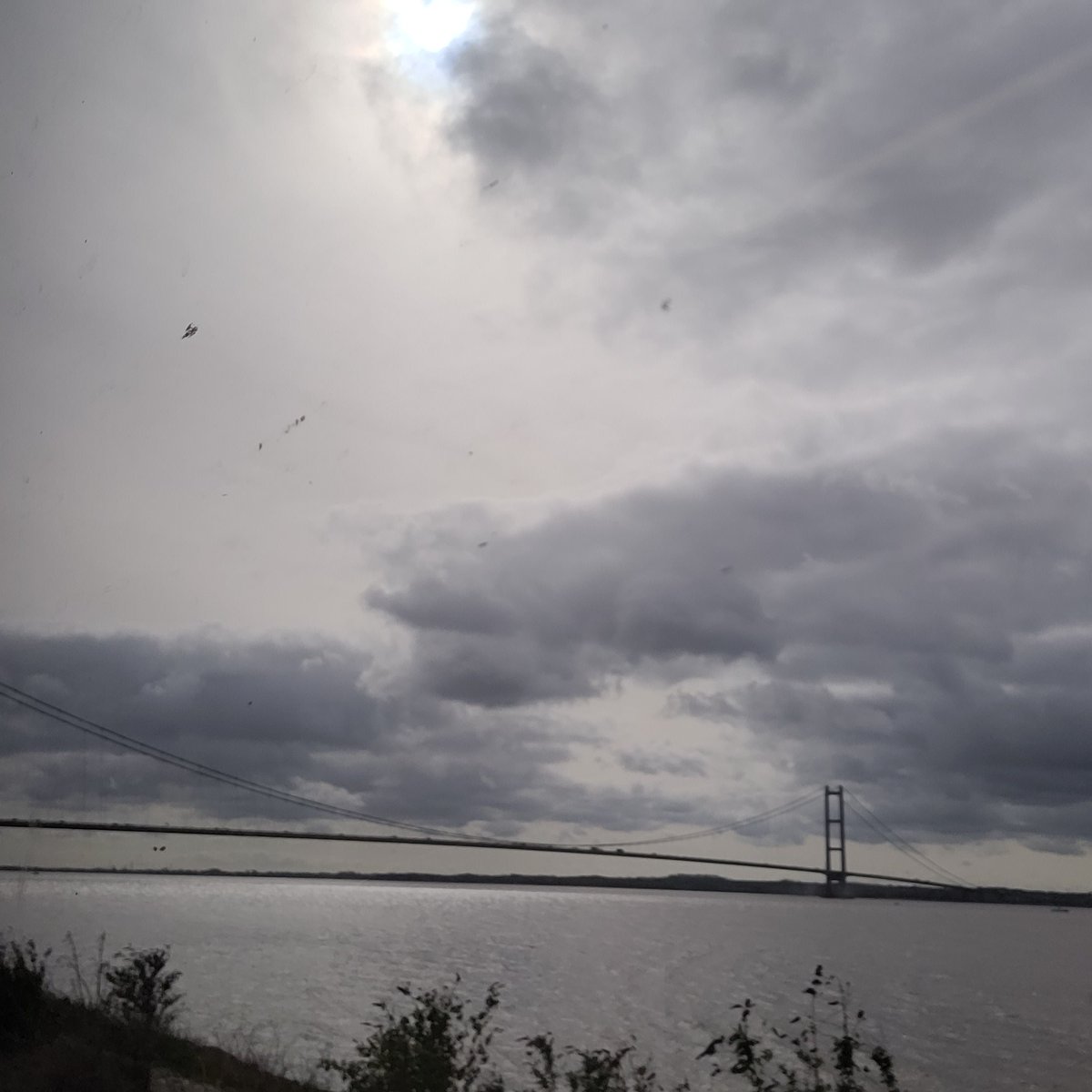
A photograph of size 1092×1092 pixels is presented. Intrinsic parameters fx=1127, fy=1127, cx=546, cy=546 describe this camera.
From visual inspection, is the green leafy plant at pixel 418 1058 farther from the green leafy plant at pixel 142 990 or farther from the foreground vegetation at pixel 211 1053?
the green leafy plant at pixel 142 990

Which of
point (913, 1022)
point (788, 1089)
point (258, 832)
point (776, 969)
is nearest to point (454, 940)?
point (258, 832)

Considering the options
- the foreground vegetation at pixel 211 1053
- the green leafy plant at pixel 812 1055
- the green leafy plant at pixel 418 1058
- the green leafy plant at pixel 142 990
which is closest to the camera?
the foreground vegetation at pixel 211 1053

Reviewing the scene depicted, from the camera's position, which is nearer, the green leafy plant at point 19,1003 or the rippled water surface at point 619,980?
the green leafy plant at point 19,1003

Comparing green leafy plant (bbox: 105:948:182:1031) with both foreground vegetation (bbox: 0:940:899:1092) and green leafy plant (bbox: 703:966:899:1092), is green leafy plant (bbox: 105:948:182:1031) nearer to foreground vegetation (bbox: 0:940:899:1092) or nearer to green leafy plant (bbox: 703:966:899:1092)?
foreground vegetation (bbox: 0:940:899:1092)

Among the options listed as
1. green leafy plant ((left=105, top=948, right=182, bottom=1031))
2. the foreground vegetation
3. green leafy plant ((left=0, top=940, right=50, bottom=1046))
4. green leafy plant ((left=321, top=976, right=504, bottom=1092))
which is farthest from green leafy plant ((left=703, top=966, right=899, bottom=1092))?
green leafy plant ((left=0, top=940, right=50, bottom=1046))

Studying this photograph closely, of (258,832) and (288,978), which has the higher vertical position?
(258,832)

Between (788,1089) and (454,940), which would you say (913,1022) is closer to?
(788,1089)

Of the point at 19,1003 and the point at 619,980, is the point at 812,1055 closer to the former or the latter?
the point at 19,1003

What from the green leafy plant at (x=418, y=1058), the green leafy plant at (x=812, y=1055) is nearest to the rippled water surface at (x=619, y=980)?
the green leafy plant at (x=812, y=1055)
